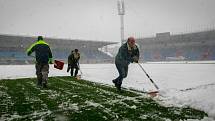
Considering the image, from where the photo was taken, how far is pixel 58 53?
207 ft

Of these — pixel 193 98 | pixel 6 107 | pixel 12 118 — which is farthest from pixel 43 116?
pixel 193 98

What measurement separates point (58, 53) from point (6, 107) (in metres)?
58.6

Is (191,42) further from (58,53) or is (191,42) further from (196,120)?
(196,120)

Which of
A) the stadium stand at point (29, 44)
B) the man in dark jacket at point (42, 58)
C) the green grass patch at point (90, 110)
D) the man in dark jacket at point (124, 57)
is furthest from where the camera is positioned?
the stadium stand at point (29, 44)

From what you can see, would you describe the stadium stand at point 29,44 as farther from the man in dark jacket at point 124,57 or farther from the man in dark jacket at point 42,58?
the man in dark jacket at point 124,57

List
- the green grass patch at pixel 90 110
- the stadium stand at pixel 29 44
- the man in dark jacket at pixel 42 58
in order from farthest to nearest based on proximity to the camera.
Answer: the stadium stand at pixel 29 44, the man in dark jacket at pixel 42 58, the green grass patch at pixel 90 110

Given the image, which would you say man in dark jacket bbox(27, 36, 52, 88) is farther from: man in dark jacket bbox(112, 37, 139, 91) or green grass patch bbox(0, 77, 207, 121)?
man in dark jacket bbox(112, 37, 139, 91)

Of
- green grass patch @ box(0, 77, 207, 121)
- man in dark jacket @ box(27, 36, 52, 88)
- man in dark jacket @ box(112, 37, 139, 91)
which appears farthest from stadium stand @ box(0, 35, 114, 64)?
green grass patch @ box(0, 77, 207, 121)

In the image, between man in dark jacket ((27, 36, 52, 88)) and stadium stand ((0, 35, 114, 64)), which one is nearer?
man in dark jacket ((27, 36, 52, 88))

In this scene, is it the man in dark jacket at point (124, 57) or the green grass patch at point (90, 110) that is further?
the man in dark jacket at point (124, 57)

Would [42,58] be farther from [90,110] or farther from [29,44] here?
[29,44]

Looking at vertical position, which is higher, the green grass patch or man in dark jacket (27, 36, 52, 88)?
man in dark jacket (27, 36, 52, 88)

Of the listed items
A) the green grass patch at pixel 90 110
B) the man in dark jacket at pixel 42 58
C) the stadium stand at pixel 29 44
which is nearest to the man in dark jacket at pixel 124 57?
the green grass patch at pixel 90 110

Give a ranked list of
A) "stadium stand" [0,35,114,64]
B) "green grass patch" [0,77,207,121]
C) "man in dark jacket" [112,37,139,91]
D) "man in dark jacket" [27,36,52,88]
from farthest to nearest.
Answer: "stadium stand" [0,35,114,64], "man in dark jacket" [27,36,52,88], "man in dark jacket" [112,37,139,91], "green grass patch" [0,77,207,121]
